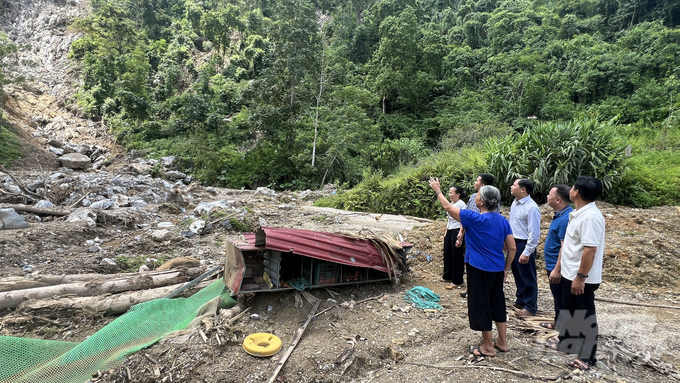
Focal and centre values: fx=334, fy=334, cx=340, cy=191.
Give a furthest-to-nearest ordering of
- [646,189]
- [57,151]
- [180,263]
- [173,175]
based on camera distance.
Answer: [57,151]
[173,175]
[646,189]
[180,263]

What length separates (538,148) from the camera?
7.64 m

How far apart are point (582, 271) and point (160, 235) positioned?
642 centimetres

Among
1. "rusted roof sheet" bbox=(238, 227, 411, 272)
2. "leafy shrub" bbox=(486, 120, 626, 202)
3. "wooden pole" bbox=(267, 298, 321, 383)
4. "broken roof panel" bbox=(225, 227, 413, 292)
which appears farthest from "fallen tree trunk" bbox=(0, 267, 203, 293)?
"leafy shrub" bbox=(486, 120, 626, 202)

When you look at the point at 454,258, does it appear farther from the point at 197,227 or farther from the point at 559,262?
the point at 197,227

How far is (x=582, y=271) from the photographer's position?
2.40 m

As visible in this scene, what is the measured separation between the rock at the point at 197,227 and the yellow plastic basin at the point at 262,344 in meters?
4.08

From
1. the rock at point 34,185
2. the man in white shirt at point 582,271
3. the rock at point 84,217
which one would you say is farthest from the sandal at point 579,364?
the rock at point 34,185

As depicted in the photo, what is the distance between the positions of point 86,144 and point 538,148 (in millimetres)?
21366

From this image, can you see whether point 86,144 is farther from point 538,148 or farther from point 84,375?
point 538,148

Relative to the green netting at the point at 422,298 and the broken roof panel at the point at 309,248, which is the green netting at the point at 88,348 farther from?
the green netting at the point at 422,298

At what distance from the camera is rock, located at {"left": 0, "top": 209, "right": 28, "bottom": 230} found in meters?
5.95

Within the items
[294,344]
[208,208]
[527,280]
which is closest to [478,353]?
[527,280]

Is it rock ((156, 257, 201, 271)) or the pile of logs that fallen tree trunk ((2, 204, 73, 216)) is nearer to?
the pile of logs

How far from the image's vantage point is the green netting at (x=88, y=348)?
255 centimetres
